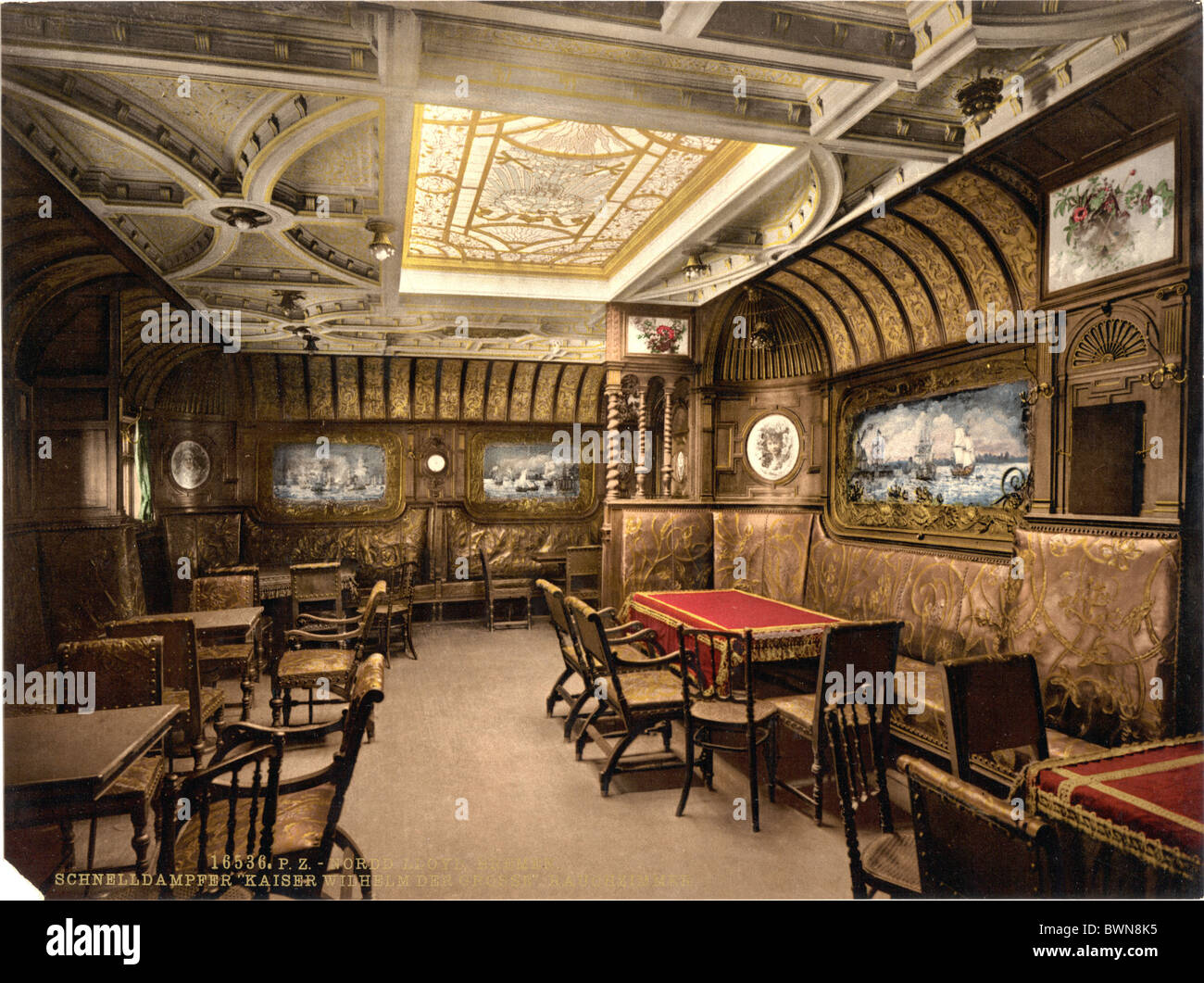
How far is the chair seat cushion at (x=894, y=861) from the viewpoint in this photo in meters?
2.23

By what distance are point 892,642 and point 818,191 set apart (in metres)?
2.93

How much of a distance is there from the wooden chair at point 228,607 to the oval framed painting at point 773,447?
5131 millimetres

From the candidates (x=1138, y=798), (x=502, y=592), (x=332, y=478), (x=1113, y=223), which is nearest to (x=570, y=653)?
(x=1138, y=798)

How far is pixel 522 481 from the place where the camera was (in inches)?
396

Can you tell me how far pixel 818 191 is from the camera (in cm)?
415

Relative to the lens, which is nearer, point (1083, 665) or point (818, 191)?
point (1083, 665)

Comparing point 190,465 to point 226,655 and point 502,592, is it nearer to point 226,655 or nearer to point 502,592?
point 226,655

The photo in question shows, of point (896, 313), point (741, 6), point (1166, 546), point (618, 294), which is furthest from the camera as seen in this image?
point (618, 294)

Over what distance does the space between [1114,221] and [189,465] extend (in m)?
9.44

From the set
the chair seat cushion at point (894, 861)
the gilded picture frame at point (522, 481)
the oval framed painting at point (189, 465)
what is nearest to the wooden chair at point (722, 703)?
the chair seat cushion at point (894, 861)

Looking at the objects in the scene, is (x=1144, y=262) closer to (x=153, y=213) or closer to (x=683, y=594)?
(x=683, y=594)

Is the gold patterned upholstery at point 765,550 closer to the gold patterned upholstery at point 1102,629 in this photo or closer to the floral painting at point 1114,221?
the gold patterned upholstery at point 1102,629

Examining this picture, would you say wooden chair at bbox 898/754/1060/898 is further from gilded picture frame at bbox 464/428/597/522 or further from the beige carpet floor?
gilded picture frame at bbox 464/428/597/522
